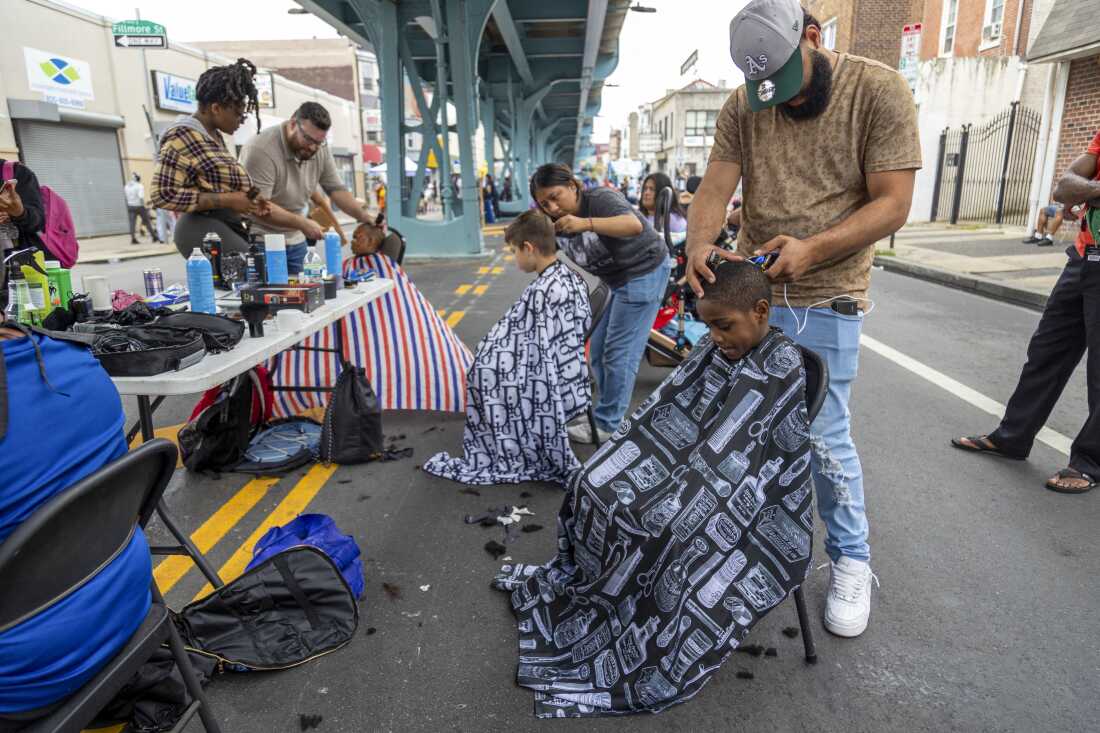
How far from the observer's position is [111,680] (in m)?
1.70

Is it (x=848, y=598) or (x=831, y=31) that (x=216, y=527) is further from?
(x=831, y=31)

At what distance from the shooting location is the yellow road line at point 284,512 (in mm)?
3229

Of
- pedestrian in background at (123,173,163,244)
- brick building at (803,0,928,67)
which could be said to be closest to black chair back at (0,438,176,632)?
pedestrian in background at (123,173,163,244)

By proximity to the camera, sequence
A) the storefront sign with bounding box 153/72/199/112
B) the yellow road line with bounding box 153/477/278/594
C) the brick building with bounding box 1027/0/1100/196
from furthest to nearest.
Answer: the storefront sign with bounding box 153/72/199/112
the brick building with bounding box 1027/0/1100/196
the yellow road line with bounding box 153/477/278/594

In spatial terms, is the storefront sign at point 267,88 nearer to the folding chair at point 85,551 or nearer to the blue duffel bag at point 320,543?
the blue duffel bag at point 320,543

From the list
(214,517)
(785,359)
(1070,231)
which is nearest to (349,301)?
(214,517)

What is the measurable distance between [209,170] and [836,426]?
3714 mm

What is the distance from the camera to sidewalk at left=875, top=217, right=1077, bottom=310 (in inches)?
403

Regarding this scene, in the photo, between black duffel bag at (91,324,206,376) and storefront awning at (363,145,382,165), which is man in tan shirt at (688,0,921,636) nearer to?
black duffel bag at (91,324,206,376)

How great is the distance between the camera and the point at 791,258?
96.2 inches

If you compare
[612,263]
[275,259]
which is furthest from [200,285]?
[612,263]

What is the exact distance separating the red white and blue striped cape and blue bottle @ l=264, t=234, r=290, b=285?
40.0 inches

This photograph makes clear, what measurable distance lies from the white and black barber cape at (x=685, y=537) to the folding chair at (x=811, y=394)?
61mm

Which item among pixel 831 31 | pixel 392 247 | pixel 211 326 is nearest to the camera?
pixel 211 326
